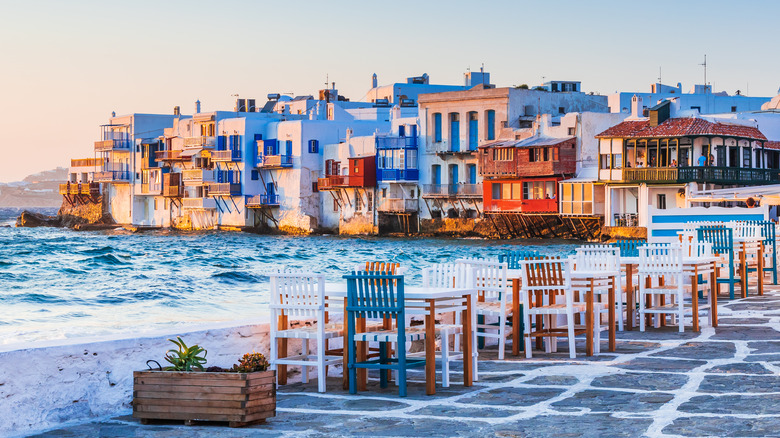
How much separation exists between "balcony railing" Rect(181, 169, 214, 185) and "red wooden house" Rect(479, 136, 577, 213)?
23724mm

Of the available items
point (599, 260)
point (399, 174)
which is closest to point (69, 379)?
point (599, 260)

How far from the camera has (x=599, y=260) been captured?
12070mm

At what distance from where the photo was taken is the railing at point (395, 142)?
68875 mm

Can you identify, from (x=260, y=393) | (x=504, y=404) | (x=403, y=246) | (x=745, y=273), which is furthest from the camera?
(x=403, y=246)

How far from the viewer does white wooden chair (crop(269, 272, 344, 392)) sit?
837 centimetres

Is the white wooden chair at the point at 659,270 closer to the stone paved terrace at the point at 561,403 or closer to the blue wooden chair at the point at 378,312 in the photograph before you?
→ the stone paved terrace at the point at 561,403

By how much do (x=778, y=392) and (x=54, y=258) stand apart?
4204cm

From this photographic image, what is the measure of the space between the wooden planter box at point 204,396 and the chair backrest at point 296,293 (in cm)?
123

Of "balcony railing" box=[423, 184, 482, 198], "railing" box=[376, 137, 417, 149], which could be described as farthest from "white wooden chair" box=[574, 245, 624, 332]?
"railing" box=[376, 137, 417, 149]

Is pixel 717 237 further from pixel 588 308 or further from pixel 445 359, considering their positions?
pixel 445 359

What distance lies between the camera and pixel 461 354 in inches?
360

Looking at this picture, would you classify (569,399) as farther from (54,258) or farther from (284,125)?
(284,125)

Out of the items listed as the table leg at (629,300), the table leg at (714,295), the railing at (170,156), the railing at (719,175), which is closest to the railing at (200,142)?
the railing at (170,156)

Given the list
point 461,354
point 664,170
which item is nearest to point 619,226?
point 664,170
